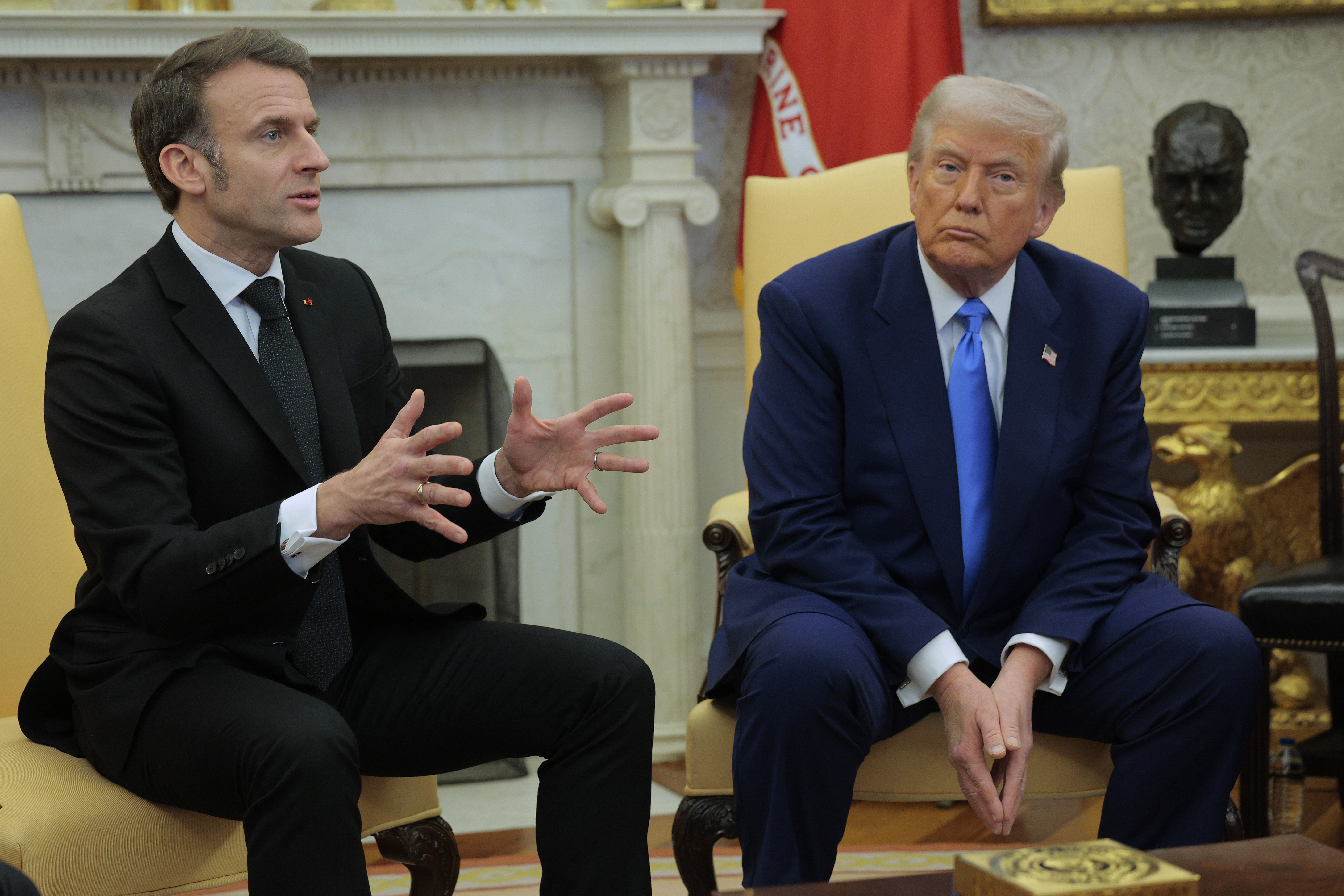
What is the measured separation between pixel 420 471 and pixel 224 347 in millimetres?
396

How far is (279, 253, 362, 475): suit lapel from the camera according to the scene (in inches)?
71.4

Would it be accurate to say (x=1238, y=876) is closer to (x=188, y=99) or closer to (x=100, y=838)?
(x=100, y=838)

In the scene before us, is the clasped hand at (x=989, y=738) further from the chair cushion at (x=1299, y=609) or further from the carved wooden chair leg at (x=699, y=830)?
the chair cushion at (x=1299, y=609)

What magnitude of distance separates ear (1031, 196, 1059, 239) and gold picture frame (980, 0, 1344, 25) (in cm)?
154

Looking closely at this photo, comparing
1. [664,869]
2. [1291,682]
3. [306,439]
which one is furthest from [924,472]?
[1291,682]

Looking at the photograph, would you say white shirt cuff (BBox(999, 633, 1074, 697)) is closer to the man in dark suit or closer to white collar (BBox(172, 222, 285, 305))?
the man in dark suit

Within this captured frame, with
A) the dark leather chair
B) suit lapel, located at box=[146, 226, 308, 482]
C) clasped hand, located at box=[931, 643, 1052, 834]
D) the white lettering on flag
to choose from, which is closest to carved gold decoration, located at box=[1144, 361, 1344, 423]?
the dark leather chair

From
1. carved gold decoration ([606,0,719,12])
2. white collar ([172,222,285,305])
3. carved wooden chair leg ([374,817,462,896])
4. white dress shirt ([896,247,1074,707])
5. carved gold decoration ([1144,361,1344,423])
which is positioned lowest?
carved wooden chair leg ([374,817,462,896])

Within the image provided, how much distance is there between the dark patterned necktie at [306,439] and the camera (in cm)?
177

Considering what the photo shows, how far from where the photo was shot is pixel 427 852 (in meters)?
1.82

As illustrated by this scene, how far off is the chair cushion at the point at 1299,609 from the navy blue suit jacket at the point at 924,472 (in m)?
0.35

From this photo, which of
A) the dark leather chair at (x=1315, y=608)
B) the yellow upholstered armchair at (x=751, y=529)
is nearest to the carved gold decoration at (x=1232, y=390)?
the dark leather chair at (x=1315, y=608)

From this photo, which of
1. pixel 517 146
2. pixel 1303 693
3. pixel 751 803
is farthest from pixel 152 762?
pixel 1303 693

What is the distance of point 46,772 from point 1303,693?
2702 mm
